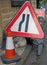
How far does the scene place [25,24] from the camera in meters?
4.60

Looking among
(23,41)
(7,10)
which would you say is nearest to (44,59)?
(23,41)

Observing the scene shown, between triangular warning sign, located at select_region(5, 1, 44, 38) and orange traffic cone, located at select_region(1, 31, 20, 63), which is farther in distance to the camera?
orange traffic cone, located at select_region(1, 31, 20, 63)

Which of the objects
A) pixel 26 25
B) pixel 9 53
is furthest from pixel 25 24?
pixel 9 53

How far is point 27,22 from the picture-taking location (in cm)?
458

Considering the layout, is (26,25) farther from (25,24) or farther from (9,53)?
(9,53)

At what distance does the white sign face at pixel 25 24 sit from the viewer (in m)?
4.54

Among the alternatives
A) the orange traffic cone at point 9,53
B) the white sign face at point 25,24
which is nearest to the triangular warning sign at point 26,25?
the white sign face at point 25,24

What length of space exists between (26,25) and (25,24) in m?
0.03

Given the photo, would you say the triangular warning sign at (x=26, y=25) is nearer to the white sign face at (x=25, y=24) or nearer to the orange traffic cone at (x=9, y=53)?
the white sign face at (x=25, y=24)

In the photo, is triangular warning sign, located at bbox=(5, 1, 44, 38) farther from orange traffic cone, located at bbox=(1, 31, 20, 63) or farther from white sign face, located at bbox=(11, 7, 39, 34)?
orange traffic cone, located at bbox=(1, 31, 20, 63)

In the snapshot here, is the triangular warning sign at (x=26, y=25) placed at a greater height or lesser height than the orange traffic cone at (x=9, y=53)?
greater

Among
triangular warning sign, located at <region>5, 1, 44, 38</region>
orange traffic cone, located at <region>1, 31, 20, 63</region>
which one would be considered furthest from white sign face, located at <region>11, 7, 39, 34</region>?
orange traffic cone, located at <region>1, 31, 20, 63</region>

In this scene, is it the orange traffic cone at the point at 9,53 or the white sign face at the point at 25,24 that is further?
the orange traffic cone at the point at 9,53

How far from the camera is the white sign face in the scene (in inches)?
Answer: 179
